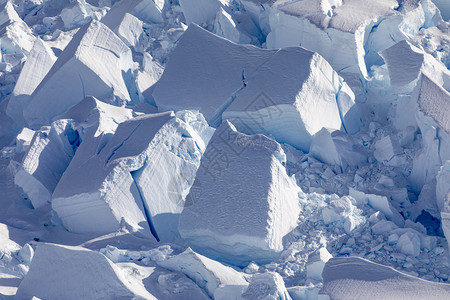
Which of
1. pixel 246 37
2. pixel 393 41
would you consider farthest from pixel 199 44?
pixel 393 41

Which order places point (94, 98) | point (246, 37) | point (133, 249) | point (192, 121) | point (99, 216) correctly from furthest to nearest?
point (246, 37), point (94, 98), point (192, 121), point (99, 216), point (133, 249)

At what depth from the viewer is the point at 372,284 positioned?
2.76 meters

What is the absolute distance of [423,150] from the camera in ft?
11.8

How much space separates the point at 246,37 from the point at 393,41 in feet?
2.92

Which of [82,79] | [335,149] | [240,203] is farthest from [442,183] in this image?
[82,79]

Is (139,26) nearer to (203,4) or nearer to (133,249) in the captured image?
(203,4)

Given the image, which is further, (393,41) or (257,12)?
(257,12)

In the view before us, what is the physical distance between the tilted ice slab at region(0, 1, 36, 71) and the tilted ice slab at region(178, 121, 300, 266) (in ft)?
6.57

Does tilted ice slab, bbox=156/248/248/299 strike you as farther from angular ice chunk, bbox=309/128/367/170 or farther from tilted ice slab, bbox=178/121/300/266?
angular ice chunk, bbox=309/128/367/170

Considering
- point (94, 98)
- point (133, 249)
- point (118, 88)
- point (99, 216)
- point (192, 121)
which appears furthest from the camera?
point (118, 88)

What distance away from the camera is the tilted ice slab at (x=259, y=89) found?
12.6ft

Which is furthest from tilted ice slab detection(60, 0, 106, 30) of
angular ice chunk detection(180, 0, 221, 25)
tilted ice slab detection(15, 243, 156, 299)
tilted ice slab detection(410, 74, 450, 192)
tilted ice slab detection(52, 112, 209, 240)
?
tilted ice slab detection(15, 243, 156, 299)

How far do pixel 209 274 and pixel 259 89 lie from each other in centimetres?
129

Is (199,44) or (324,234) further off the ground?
(199,44)
